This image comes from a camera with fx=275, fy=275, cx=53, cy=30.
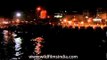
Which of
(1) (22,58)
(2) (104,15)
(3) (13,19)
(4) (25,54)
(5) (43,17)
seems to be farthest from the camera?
(2) (104,15)

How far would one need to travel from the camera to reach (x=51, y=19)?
7706 cm

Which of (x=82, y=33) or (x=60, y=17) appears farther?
(x=60, y=17)

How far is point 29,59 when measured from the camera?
23.8 meters

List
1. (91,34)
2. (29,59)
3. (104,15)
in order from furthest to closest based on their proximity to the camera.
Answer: (104,15) < (91,34) < (29,59)

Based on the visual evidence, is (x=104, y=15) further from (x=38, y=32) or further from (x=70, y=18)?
(x=38, y=32)

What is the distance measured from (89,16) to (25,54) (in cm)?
5597

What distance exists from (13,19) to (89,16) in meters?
22.5

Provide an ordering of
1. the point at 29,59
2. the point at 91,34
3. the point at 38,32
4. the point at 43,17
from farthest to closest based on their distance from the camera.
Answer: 1. the point at 43,17
2. the point at 38,32
3. the point at 91,34
4. the point at 29,59

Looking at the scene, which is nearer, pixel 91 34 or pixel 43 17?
pixel 91 34

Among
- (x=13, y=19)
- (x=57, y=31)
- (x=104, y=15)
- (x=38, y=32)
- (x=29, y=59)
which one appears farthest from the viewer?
(x=104, y=15)

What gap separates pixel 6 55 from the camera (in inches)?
1083

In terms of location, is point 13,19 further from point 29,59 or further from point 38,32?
point 29,59

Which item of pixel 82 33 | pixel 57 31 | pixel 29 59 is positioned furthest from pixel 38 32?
pixel 29 59

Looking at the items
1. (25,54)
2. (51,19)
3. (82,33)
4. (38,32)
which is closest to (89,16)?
(51,19)
